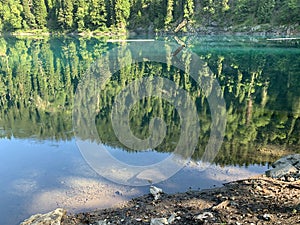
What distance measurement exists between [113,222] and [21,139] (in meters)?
10.2

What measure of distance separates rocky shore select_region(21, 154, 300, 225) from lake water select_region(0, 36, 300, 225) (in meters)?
0.84

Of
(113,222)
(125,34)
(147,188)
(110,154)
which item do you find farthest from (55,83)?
(125,34)

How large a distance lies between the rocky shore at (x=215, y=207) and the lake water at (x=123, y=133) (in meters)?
0.84

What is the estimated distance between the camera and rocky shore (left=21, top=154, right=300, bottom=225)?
7.80 meters

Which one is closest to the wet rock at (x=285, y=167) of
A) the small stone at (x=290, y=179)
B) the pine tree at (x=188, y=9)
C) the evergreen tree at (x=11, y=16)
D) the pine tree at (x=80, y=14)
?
the small stone at (x=290, y=179)

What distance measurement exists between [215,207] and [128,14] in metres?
99.8

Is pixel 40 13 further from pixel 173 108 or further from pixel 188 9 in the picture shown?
pixel 173 108

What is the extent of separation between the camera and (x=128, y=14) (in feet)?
335

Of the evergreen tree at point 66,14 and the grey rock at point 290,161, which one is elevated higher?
the evergreen tree at point 66,14

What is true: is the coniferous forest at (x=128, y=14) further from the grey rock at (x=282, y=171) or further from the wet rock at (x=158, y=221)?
the wet rock at (x=158, y=221)

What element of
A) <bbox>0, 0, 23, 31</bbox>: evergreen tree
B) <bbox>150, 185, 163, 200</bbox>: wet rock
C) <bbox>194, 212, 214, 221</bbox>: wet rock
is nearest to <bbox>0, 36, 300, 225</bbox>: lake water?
<bbox>150, 185, 163, 200</bbox>: wet rock

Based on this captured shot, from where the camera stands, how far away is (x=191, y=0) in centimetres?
9794

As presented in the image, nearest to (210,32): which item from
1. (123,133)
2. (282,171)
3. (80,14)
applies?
(80,14)

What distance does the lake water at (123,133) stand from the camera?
1127 cm
